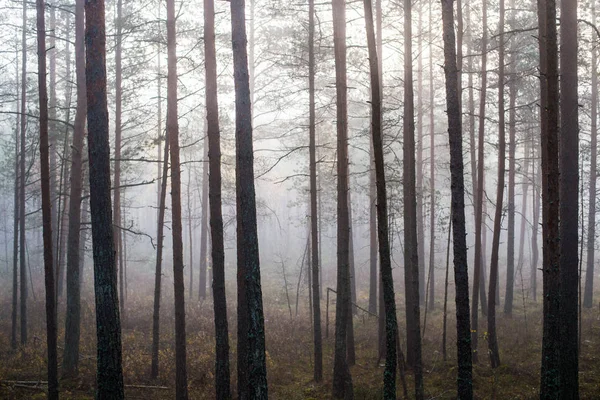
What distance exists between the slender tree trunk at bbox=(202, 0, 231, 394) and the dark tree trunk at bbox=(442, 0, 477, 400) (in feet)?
16.6

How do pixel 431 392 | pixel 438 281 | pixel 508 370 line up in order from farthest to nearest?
pixel 438 281, pixel 508 370, pixel 431 392

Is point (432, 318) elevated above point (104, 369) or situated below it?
below

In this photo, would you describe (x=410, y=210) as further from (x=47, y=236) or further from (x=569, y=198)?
(x=47, y=236)

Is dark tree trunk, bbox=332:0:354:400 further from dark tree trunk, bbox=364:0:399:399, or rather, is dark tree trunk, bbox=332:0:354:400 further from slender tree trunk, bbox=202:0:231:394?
slender tree trunk, bbox=202:0:231:394

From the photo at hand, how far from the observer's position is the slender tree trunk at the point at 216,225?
9875 mm

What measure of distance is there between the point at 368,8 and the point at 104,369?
8053 mm

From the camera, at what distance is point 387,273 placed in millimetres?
7980

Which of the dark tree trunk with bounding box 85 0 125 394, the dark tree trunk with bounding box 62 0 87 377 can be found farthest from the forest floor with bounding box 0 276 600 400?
the dark tree trunk with bounding box 85 0 125 394

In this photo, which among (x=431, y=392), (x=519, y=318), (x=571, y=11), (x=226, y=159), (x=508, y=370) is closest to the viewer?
(x=571, y=11)

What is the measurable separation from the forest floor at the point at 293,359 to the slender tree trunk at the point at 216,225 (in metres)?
1.20

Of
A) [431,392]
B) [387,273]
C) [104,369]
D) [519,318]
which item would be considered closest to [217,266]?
[104,369]

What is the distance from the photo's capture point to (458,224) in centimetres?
795

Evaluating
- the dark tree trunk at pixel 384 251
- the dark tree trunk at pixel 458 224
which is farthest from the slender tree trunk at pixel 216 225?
the dark tree trunk at pixel 458 224

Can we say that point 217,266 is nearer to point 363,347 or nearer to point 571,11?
point 363,347
